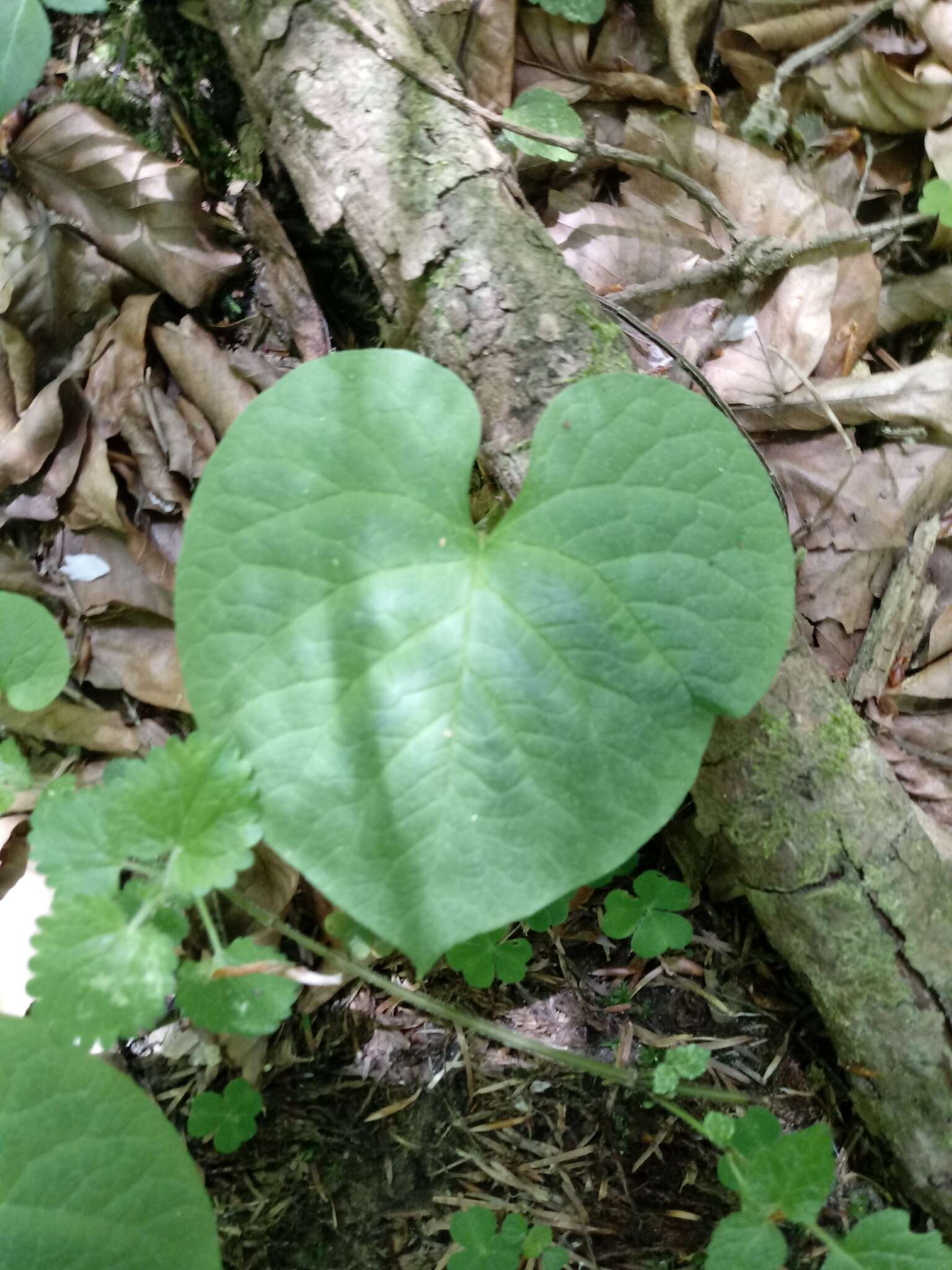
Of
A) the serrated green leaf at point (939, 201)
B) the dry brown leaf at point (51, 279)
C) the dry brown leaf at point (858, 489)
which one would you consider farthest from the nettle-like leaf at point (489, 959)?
the serrated green leaf at point (939, 201)

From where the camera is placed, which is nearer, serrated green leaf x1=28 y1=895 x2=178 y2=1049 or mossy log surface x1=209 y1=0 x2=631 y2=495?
serrated green leaf x1=28 y1=895 x2=178 y2=1049

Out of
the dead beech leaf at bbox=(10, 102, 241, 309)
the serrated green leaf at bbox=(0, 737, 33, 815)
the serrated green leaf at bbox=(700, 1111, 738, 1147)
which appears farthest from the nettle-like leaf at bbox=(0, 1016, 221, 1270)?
the dead beech leaf at bbox=(10, 102, 241, 309)

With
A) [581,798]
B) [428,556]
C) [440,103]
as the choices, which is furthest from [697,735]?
[440,103]

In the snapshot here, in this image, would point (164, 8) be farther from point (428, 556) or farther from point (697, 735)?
point (697, 735)

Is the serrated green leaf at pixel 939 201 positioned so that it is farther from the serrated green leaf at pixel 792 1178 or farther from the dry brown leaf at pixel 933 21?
the serrated green leaf at pixel 792 1178

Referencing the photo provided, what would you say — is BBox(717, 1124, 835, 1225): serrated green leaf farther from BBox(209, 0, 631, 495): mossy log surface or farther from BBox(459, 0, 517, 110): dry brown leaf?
BBox(459, 0, 517, 110): dry brown leaf

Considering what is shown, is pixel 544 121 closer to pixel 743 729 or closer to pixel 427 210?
pixel 427 210

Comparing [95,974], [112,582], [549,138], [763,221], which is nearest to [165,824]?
[95,974]
